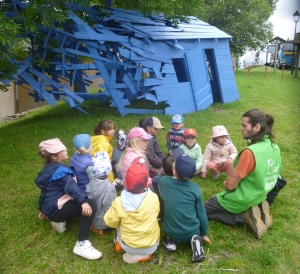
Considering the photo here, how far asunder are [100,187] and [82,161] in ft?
1.83

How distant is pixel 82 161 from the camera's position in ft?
12.5

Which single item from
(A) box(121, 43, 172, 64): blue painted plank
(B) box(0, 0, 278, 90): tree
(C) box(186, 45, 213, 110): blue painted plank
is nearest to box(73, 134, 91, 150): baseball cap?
(B) box(0, 0, 278, 90): tree

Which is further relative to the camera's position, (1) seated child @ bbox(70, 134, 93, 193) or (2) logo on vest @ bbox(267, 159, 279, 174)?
(1) seated child @ bbox(70, 134, 93, 193)

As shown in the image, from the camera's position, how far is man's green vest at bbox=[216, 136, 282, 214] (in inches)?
130

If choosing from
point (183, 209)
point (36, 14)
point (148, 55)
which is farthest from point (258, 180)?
point (148, 55)

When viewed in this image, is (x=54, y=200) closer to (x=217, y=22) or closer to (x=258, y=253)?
(x=258, y=253)

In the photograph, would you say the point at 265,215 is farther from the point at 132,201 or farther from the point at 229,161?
the point at 132,201

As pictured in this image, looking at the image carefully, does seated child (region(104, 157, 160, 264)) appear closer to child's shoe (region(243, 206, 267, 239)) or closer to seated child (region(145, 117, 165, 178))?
child's shoe (region(243, 206, 267, 239))

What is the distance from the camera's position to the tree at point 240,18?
70.6ft

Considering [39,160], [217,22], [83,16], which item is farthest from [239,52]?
[39,160]

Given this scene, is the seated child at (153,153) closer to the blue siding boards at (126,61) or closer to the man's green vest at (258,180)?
the man's green vest at (258,180)

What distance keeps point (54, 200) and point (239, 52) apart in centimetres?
2275

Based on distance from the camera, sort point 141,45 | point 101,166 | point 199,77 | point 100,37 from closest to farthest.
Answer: point 101,166 → point 100,37 → point 141,45 → point 199,77

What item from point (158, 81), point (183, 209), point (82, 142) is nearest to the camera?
point (183, 209)
